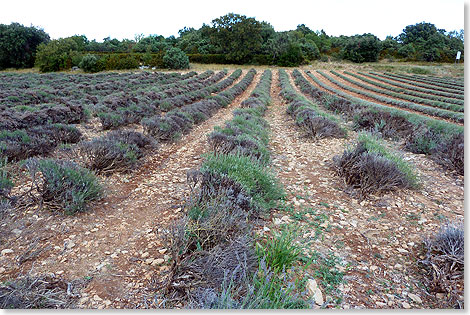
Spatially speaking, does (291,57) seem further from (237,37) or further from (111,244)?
(111,244)

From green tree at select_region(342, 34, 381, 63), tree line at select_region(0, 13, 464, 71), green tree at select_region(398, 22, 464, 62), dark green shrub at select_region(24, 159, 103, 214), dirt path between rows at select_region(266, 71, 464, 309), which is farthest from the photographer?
green tree at select_region(342, 34, 381, 63)

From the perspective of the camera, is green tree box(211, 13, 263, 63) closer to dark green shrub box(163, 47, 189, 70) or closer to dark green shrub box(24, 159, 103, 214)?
dark green shrub box(163, 47, 189, 70)

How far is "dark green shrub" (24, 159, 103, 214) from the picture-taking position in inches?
129

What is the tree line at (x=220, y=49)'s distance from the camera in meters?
42.1

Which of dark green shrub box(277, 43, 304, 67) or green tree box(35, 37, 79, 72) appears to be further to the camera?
dark green shrub box(277, 43, 304, 67)

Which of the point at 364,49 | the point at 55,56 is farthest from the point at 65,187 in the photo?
the point at 364,49

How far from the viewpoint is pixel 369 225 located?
341 cm

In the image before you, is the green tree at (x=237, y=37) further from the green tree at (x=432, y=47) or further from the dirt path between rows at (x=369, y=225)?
the dirt path between rows at (x=369, y=225)

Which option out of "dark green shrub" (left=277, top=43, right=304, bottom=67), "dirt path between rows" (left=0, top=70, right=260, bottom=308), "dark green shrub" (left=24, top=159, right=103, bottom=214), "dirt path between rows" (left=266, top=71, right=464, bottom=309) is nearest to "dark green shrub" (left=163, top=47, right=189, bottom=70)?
"dark green shrub" (left=277, top=43, right=304, bottom=67)

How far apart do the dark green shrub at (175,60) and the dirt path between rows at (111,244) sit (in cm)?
3941

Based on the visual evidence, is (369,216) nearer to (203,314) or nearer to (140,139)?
(203,314)

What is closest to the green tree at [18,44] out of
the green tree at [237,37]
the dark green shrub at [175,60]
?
the dark green shrub at [175,60]

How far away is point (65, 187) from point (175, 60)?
4043cm

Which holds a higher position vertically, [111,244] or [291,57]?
[291,57]
